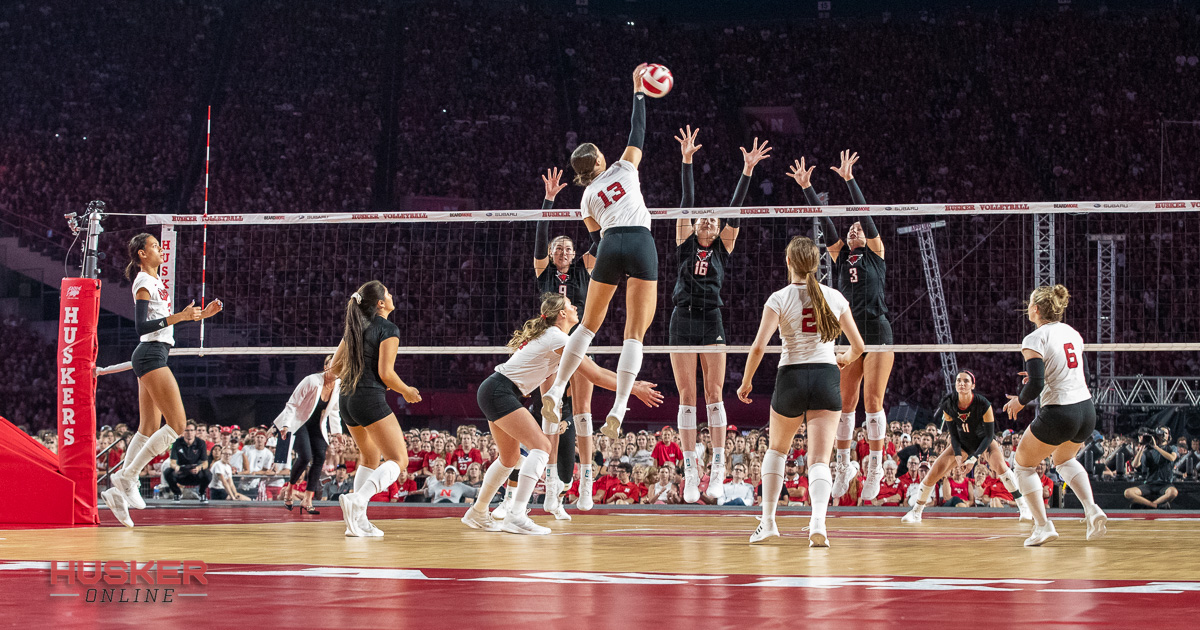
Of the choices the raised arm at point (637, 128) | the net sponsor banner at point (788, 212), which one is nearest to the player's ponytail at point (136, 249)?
the net sponsor banner at point (788, 212)

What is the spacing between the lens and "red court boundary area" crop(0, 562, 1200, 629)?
379 centimetres

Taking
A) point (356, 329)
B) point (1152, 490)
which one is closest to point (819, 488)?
point (356, 329)

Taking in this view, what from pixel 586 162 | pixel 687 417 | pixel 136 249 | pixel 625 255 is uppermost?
pixel 586 162

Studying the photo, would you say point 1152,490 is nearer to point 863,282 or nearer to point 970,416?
point 970,416

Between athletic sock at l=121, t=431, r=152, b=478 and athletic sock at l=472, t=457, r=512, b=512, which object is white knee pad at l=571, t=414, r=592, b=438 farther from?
athletic sock at l=121, t=431, r=152, b=478

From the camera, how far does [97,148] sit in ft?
89.2

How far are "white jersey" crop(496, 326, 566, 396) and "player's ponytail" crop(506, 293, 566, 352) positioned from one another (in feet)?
0.15

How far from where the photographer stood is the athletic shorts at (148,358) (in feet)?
31.8

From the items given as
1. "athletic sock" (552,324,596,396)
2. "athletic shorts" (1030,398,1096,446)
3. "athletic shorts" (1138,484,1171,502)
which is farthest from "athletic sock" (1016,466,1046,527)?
"athletic shorts" (1138,484,1171,502)

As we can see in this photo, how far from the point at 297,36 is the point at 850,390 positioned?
2280cm

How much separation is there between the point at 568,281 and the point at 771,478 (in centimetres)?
375

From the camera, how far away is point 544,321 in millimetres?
8727

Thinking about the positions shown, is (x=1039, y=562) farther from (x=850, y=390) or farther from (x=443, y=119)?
(x=443, y=119)

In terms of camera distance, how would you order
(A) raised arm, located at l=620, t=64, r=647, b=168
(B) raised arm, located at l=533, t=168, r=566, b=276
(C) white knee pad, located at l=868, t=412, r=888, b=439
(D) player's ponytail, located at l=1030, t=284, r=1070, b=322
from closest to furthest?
(A) raised arm, located at l=620, t=64, r=647, b=168
(D) player's ponytail, located at l=1030, t=284, r=1070, b=322
(B) raised arm, located at l=533, t=168, r=566, b=276
(C) white knee pad, located at l=868, t=412, r=888, b=439
